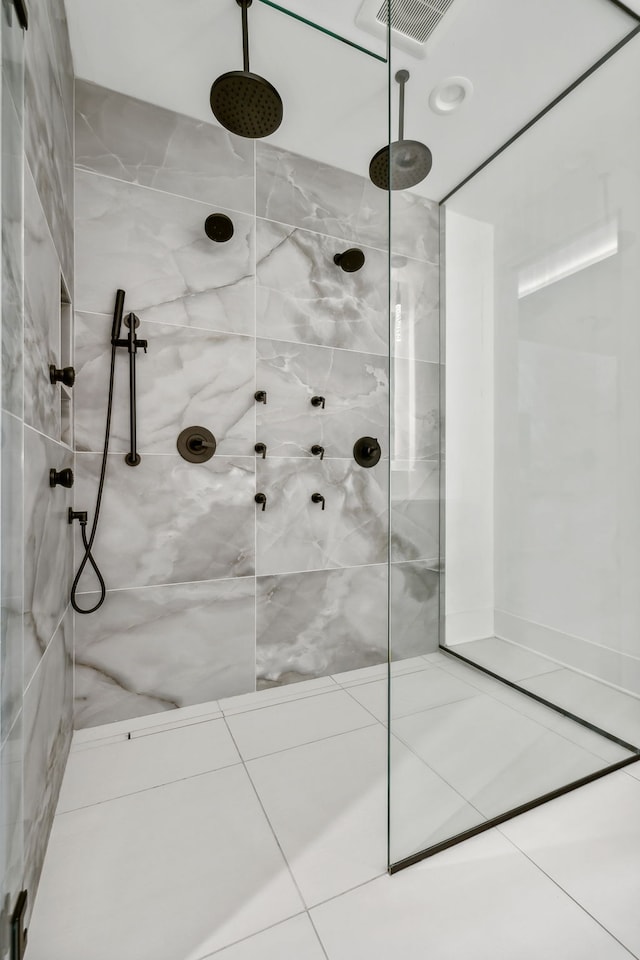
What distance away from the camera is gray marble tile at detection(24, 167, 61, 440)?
37.1 inches

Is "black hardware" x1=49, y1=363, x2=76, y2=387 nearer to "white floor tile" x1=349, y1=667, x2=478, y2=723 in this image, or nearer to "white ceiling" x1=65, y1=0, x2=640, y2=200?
"white ceiling" x1=65, y1=0, x2=640, y2=200

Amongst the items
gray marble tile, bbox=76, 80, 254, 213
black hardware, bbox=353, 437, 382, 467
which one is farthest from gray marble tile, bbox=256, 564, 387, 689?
gray marble tile, bbox=76, 80, 254, 213

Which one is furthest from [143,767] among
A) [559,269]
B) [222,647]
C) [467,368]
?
[559,269]

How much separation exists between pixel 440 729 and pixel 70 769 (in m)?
1.20

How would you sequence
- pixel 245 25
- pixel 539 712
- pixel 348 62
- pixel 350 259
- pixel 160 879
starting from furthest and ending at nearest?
pixel 350 259
pixel 348 62
pixel 245 25
pixel 539 712
pixel 160 879

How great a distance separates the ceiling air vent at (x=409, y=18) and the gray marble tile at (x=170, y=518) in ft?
4.49

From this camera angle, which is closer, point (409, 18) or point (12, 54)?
point (12, 54)

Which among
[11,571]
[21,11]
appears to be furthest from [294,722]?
[21,11]

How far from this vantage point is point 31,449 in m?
0.98

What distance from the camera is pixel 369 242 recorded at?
2141 mm

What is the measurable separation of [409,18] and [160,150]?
3.49 feet

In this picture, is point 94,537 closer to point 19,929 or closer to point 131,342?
point 131,342

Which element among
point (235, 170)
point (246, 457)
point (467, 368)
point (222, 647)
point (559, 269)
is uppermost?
point (235, 170)

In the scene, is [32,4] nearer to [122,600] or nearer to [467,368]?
[467,368]
